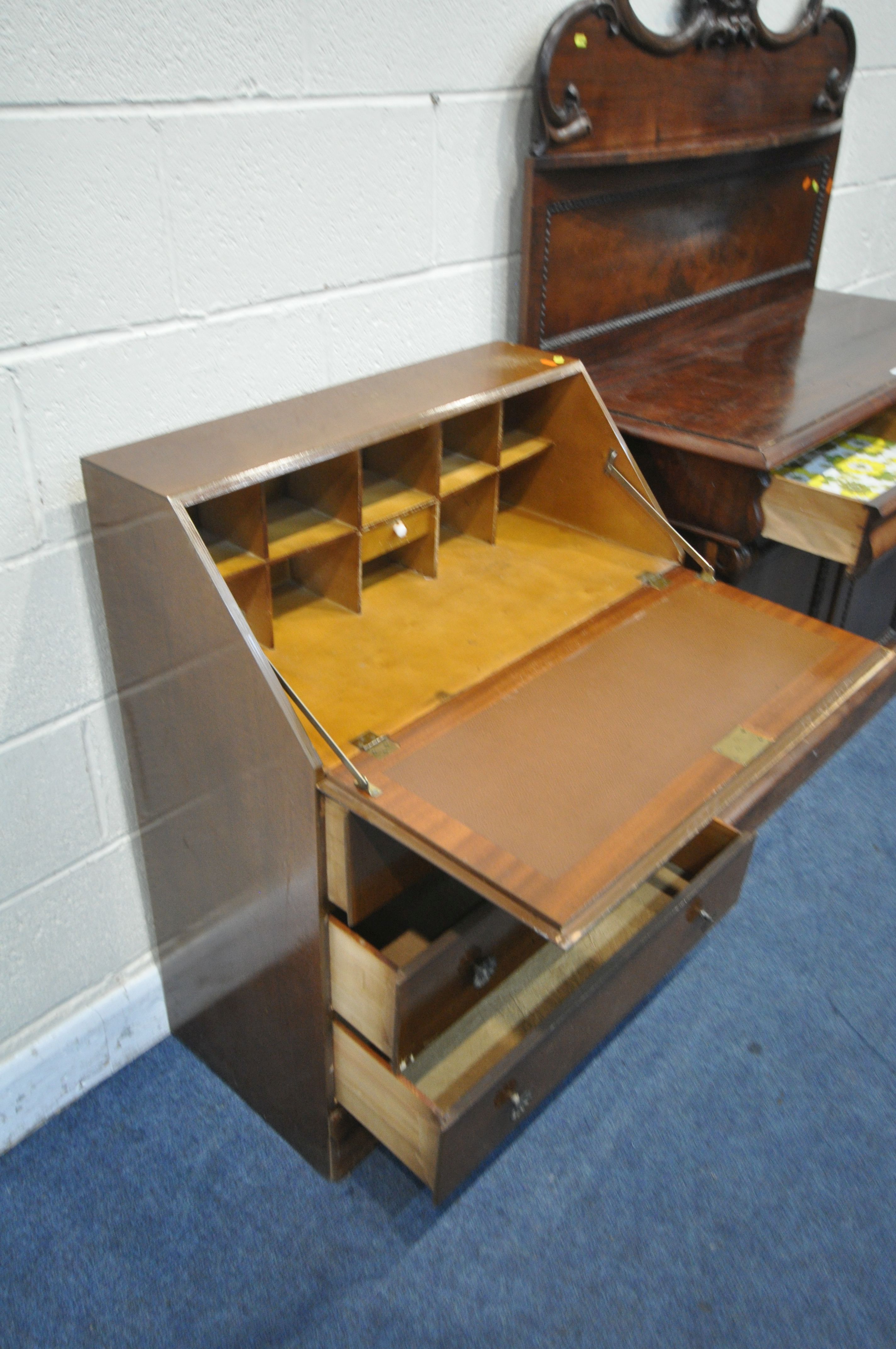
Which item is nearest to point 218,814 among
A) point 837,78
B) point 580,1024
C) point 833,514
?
point 580,1024

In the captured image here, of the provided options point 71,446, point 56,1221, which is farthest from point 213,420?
point 56,1221

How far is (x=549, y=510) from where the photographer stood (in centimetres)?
183

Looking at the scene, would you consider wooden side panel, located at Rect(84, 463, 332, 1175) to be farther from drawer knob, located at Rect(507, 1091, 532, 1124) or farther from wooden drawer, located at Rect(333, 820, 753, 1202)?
drawer knob, located at Rect(507, 1091, 532, 1124)

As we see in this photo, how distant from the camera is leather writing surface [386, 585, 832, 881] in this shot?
1132mm

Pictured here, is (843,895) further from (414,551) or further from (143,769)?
(143,769)

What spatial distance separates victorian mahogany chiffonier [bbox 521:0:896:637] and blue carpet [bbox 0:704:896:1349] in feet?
2.92

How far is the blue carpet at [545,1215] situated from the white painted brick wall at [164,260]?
0.97ft

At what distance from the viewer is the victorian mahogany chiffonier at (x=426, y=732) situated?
1192mm

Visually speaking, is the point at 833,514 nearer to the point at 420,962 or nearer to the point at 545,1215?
the point at 420,962

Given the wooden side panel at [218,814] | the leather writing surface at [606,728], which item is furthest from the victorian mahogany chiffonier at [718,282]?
the wooden side panel at [218,814]

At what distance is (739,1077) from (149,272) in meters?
1.60

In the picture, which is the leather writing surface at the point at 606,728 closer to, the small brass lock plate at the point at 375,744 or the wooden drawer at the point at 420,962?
the small brass lock plate at the point at 375,744

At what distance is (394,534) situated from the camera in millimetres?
1549

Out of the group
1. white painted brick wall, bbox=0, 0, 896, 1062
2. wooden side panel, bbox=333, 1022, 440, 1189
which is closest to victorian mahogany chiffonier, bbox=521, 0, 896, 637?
white painted brick wall, bbox=0, 0, 896, 1062
